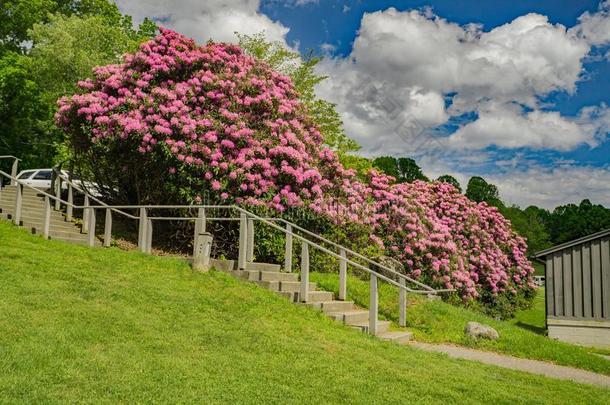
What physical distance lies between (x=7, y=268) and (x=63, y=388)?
444 centimetres

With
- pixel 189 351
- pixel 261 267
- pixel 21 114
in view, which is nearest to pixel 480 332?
pixel 261 267

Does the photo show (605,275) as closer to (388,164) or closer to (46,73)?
(46,73)

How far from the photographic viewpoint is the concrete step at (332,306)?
960 centimetres

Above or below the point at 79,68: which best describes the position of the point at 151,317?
below

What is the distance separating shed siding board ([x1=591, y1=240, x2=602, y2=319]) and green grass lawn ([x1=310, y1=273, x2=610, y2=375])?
626cm

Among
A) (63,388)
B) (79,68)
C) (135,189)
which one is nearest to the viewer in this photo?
(63,388)

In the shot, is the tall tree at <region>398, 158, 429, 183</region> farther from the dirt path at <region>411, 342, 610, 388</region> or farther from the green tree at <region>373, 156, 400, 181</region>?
the dirt path at <region>411, 342, 610, 388</region>

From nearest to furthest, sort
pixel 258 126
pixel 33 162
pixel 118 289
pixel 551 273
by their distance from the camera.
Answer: pixel 118 289, pixel 258 126, pixel 551 273, pixel 33 162

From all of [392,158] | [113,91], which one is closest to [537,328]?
[113,91]

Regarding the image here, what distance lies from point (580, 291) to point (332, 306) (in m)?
11.1

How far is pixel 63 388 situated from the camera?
4.79 m

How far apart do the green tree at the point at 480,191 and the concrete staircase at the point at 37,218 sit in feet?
220

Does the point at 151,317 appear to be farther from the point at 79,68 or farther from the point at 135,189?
the point at 79,68

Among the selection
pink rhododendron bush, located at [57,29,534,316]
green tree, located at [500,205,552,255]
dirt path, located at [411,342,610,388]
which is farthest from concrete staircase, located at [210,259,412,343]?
green tree, located at [500,205,552,255]
